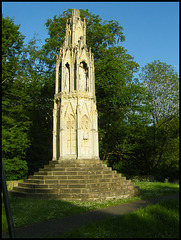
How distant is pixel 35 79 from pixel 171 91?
55.8 feet

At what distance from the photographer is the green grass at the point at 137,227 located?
17.5 feet

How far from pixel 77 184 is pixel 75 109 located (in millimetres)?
4890

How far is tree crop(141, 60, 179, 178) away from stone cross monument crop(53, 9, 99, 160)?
14241mm

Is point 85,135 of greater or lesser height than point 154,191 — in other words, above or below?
above

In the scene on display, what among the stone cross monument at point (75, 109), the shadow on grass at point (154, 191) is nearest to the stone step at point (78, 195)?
the shadow on grass at point (154, 191)

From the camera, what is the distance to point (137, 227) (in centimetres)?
602

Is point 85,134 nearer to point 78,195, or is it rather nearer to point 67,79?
point 78,195

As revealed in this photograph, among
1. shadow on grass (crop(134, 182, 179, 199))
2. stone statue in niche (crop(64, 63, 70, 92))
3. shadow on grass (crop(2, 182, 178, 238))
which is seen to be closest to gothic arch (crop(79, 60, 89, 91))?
stone statue in niche (crop(64, 63, 70, 92))

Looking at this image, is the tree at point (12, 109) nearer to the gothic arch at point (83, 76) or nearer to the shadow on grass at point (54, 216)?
the gothic arch at point (83, 76)

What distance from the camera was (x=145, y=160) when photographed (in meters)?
→ 28.9

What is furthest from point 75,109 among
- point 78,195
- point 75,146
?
point 78,195

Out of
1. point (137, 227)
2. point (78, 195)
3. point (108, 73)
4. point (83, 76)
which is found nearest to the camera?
point (137, 227)

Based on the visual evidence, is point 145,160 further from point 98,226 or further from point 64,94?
point 98,226

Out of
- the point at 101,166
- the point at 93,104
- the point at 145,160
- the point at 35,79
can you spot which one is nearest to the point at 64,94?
the point at 93,104
